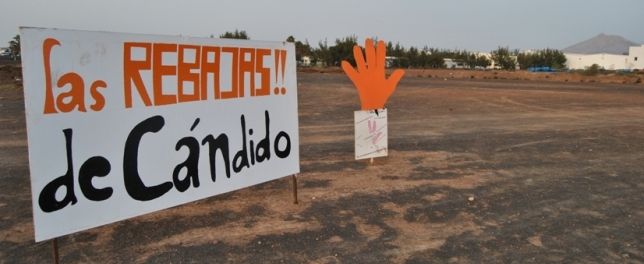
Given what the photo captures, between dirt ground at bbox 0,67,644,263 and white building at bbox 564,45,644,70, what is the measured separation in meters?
91.7

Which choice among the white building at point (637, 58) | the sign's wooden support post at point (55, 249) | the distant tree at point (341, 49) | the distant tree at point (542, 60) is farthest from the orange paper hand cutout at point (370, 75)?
the white building at point (637, 58)

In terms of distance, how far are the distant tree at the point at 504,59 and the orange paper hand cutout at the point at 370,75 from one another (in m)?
81.7

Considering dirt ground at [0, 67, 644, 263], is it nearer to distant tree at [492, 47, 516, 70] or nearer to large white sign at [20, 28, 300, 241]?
large white sign at [20, 28, 300, 241]

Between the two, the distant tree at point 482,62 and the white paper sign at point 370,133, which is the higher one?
the distant tree at point 482,62

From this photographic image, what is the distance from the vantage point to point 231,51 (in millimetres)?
4590

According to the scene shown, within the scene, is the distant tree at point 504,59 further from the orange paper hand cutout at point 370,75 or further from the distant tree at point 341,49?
the orange paper hand cutout at point 370,75

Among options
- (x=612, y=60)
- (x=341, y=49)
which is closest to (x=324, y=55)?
(x=341, y=49)

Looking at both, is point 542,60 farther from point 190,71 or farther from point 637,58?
point 190,71

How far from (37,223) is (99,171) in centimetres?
56

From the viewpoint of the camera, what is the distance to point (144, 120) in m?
4.00

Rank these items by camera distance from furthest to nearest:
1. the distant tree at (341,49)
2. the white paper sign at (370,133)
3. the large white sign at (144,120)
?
the distant tree at (341,49) → the white paper sign at (370,133) → the large white sign at (144,120)

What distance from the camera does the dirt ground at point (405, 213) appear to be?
4023mm

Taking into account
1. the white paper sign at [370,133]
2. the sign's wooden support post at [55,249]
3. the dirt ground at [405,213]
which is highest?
the white paper sign at [370,133]

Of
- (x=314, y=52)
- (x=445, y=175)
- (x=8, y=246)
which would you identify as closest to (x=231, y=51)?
(x=8, y=246)
